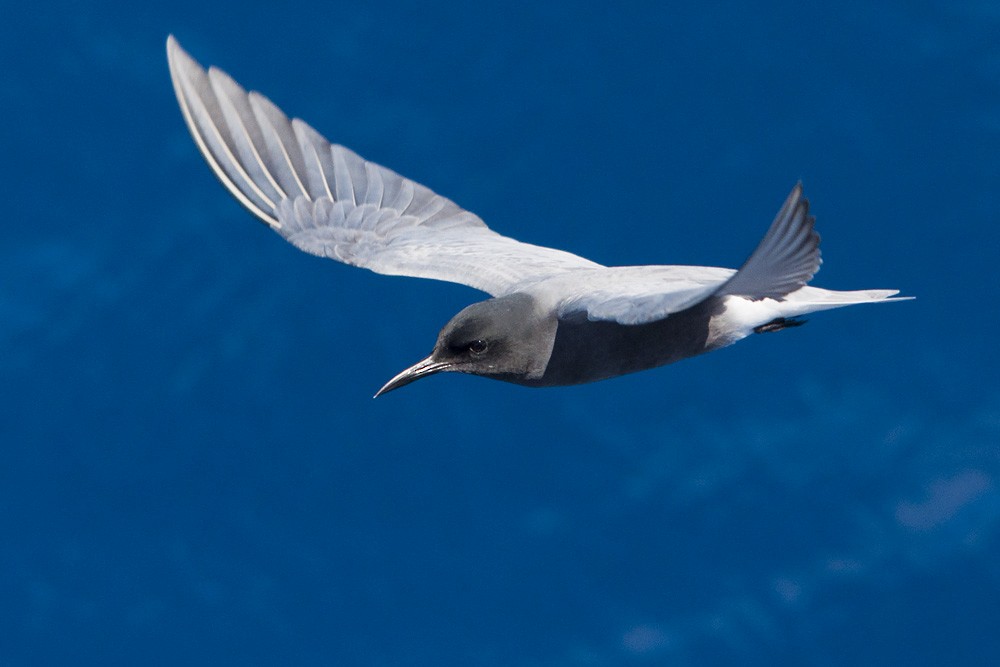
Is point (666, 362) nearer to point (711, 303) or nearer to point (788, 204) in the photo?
point (711, 303)

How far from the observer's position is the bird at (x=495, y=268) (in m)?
9.02

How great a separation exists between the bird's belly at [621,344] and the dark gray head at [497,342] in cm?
10

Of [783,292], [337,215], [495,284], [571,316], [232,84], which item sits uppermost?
[232,84]

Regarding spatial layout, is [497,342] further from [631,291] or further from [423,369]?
[631,291]

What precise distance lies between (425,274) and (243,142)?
1924 mm

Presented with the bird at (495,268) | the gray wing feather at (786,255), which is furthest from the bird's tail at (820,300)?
the gray wing feather at (786,255)

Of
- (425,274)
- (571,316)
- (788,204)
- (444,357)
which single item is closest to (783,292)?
(788,204)

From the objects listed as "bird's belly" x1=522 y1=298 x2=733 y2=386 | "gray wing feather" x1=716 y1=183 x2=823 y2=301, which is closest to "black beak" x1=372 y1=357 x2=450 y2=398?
"bird's belly" x1=522 y1=298 x2=733 y2=386

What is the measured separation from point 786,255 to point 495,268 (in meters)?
2.95

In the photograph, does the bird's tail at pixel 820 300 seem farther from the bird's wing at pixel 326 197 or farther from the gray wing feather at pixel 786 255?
the bird's wing at pixel 326 197

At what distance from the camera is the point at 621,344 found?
1011 centimetres

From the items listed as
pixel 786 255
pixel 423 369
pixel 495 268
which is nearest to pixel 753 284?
pixel 786 255

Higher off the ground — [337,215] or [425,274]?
[337,215]

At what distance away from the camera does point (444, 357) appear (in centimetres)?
995
